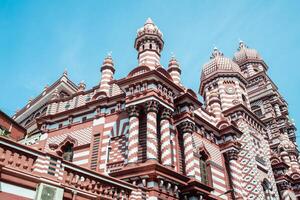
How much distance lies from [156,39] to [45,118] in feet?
31.0

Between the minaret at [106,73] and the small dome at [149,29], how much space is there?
9.56 ft

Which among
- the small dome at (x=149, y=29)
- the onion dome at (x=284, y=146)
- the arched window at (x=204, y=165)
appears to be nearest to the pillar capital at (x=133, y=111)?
the arched window at (x=204, y=165)

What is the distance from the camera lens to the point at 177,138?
725 inches

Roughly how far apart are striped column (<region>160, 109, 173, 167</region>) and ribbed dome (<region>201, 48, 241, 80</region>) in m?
17.1

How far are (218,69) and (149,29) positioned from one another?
39.1 feet

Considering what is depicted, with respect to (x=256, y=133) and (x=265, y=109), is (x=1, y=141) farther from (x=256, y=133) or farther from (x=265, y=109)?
(x=265, y=109)

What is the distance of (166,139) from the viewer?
53.7 ft

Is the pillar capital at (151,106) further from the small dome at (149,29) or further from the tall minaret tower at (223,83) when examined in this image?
the tall minaret tower at (223,83)

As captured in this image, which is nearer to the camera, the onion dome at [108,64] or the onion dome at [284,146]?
the onion dome at [108,64]

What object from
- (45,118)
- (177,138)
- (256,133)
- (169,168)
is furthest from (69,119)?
(256,133)

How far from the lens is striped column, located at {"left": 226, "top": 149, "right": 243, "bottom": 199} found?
20553 millimetres

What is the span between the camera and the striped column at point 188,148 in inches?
660

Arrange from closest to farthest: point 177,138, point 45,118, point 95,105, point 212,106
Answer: point 177,138 < point 95,105 < point 45,118 < point 212,106

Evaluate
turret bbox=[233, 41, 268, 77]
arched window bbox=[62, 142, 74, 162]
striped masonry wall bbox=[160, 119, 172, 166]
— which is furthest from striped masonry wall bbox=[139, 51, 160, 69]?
turret bbox=[233, 41, 268, 77]
